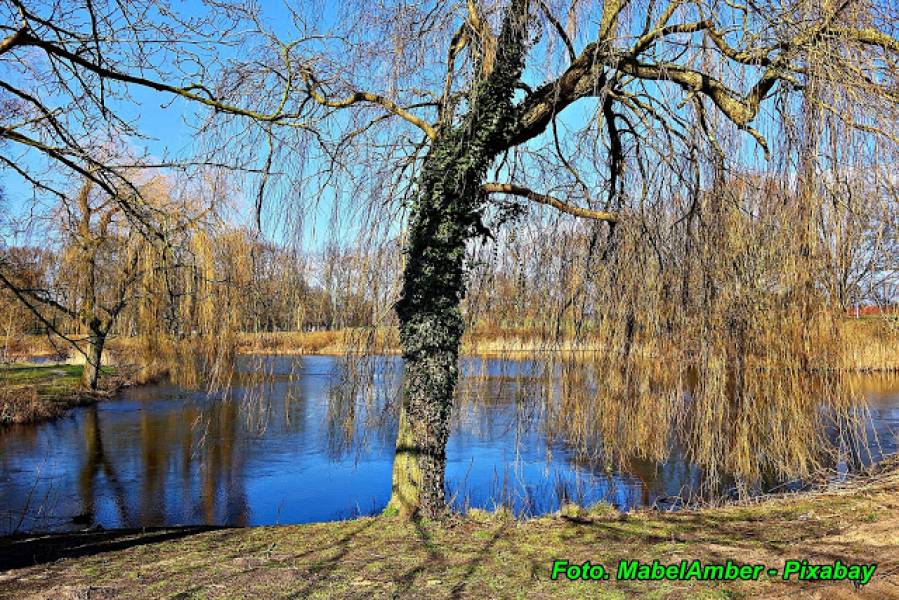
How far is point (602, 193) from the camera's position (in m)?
5.43

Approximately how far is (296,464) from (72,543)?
427 centimetres

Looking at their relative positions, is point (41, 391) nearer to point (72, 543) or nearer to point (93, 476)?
point (93, 476)

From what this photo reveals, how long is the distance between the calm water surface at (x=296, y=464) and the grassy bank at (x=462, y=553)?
0.89 meters

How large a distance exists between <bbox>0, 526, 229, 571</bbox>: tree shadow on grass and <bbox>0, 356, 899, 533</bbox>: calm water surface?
0.74 meters

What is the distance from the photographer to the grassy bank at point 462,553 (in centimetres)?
292

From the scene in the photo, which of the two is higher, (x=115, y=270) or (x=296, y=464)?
(x=115, y=270)

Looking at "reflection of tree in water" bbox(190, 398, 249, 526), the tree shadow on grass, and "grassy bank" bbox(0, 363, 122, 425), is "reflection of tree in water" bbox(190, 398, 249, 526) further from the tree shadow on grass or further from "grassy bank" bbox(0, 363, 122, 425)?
"grassy bank" bbox(0, 363, 122, 425)

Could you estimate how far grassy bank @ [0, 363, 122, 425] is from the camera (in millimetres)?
11953

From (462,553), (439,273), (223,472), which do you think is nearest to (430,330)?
(439,273)

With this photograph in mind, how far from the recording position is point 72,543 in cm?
438

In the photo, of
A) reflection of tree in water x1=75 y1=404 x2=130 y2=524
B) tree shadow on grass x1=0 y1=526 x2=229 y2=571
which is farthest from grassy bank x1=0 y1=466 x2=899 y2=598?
reflection of tree in water x1=75 y1=404 x2=130 y2=524

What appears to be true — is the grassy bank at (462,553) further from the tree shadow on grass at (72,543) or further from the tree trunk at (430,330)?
the tree trunk at (430,330)

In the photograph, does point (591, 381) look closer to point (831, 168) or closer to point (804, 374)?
point (804, 374)

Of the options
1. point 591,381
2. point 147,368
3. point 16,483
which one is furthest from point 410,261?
point 147,368
